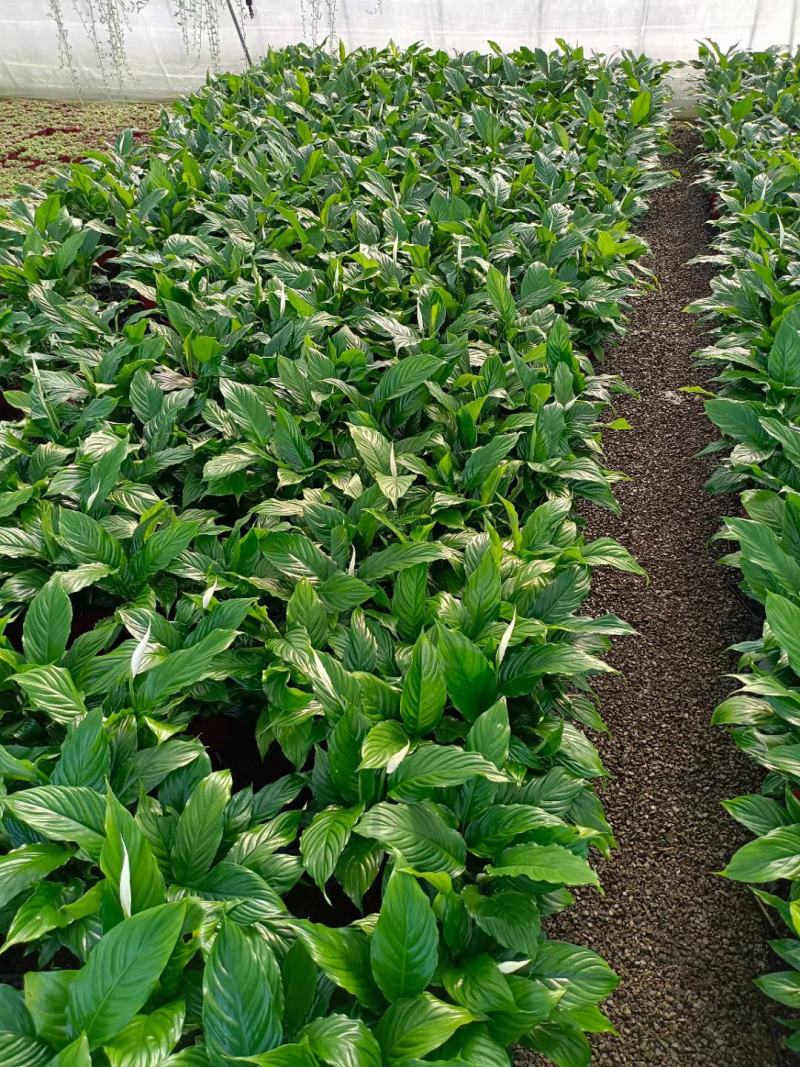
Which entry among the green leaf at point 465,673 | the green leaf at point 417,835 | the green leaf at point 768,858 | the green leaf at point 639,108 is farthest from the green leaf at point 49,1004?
the green leaf at point 639,108

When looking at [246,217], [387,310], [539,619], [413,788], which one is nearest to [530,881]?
[413,788]

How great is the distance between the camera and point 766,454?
202cm

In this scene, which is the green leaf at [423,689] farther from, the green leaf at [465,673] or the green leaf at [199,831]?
the green leaf at [199,831]

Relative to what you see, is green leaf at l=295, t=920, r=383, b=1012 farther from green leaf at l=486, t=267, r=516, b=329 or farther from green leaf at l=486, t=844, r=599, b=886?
green leaf at l=486, t=267, r=516, b=329

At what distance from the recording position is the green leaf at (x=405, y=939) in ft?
3.24

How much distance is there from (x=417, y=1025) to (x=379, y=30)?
697 centimetres

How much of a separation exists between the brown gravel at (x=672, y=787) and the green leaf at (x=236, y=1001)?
2.02ft

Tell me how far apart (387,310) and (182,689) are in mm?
1507

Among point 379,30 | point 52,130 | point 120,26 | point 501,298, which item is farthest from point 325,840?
point 120,26

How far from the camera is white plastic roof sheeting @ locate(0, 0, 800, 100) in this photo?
566 centimetres

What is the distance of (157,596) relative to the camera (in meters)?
1.69

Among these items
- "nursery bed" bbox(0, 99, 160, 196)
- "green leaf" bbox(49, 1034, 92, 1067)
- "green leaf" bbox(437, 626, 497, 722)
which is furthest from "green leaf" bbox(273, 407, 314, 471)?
"nursery bed" bbox(0, 99, 160, 196)

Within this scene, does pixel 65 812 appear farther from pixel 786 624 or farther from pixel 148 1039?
pixel 786 624

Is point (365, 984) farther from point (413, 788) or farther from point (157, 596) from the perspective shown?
point (157, 596)
